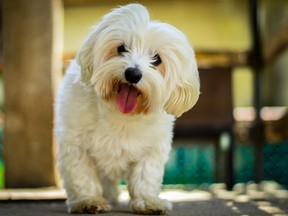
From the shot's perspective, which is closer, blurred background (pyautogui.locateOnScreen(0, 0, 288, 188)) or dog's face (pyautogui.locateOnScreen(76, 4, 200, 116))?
dog's face (pyautogui.locateOnScreen(76, 4, 200, 116))

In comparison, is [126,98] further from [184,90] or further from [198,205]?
[198,205]

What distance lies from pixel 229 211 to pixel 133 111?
765 millimetres

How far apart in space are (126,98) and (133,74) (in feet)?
0.67

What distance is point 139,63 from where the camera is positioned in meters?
3.48

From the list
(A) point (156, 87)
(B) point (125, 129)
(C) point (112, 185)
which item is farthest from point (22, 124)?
(A) point (156, 87)

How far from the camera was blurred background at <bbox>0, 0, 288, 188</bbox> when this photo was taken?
17.4 feet

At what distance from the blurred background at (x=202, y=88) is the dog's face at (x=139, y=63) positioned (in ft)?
4.68

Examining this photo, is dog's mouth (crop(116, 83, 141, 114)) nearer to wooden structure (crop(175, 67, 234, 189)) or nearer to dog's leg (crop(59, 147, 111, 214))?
dog's leg (crop(59, 147, 111, 214))

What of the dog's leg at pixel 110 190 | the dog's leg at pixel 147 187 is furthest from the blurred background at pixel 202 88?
the dog's leg at pixel 147 187

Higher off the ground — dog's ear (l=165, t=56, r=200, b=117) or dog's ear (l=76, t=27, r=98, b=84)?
dog's ear (l=76, t=27, r=98, b=84)

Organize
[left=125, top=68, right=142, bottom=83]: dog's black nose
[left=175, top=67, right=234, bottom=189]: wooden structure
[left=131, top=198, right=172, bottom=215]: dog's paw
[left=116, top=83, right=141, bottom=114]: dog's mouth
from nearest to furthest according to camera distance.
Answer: [left=125, top=68, right=142, bottom=83]: dog's black nose < [left=116, top=83, right=141, bottom=114]: dog's mouth < [left=131, top=198, right=172, bottom=215]: dog's paw < [left=175, top=67, right=234, bottom=189]: wooden structure

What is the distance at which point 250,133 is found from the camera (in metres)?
6.06

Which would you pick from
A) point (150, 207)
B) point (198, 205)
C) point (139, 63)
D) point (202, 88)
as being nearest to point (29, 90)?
point (202, 88)

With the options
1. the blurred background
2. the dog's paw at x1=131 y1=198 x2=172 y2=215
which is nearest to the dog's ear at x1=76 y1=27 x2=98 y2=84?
the dog's paw at x1=131 y1=198 x2=172 y2=215
